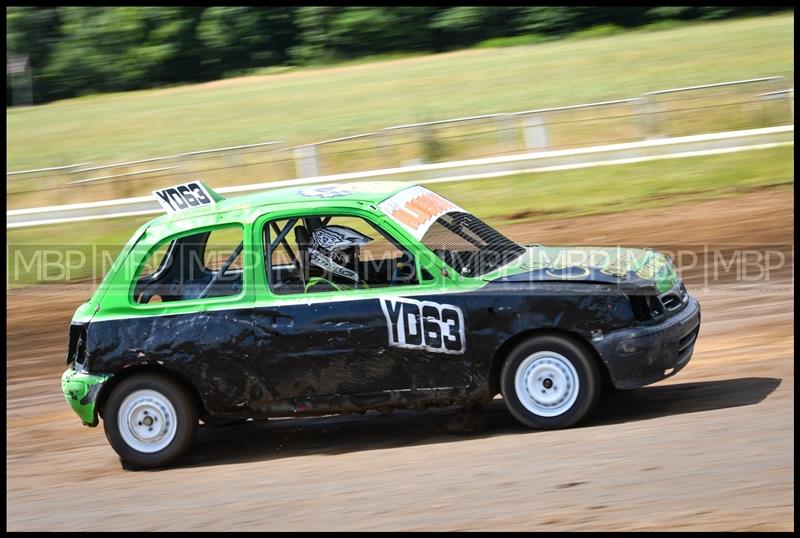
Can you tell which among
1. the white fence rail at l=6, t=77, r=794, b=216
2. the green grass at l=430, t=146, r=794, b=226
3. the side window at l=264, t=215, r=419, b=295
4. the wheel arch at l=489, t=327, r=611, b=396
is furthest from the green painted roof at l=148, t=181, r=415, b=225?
the white fence rail at l=6, t=77, r=794, b=216

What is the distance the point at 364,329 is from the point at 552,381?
128 centimetres

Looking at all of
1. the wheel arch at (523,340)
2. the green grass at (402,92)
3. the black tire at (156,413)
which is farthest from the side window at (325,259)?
the green grass at (402,92)

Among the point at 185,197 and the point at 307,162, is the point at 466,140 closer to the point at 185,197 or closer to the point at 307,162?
the point at 307,162

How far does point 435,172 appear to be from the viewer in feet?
54.7

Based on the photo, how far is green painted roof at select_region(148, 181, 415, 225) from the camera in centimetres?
752

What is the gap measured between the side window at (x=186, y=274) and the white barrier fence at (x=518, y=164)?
887 centimetres

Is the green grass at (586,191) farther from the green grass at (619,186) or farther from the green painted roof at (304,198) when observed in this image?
the green painted roof at (304,198)

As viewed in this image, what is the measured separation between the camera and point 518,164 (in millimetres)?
16703

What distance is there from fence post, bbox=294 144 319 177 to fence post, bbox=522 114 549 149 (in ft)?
11.8

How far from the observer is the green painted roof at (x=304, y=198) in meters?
7.52

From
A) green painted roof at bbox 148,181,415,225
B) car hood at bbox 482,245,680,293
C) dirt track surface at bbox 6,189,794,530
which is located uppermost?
green painted roof at bbox 148,181,415,225

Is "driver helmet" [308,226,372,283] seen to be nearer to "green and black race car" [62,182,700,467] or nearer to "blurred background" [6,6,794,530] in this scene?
"green and black race car" [62,182,700,467]

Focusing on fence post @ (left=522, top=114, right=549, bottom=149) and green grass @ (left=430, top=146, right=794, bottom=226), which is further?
fence post @ (left=522, top=114, right=549, bottom=149)

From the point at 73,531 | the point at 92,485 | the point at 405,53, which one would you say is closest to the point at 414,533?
the point at 73,531
